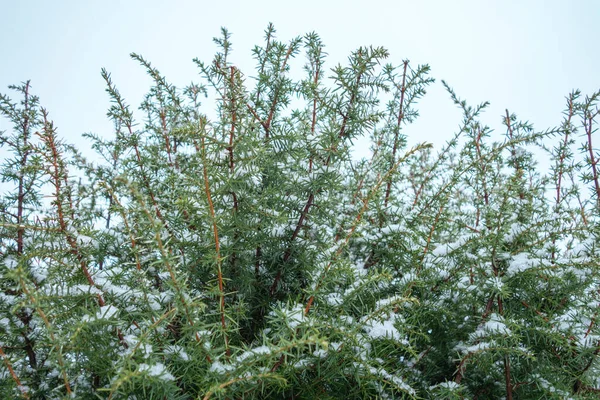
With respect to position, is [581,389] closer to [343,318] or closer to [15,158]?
[343,318]

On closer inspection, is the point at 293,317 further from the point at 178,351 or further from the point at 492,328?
the point at 492,328

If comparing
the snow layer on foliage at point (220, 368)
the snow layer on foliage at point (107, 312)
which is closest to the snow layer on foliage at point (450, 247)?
the snow layer on foliage at point (220, 368)

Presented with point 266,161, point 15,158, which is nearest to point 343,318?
point 266,161

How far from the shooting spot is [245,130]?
99 centimetres

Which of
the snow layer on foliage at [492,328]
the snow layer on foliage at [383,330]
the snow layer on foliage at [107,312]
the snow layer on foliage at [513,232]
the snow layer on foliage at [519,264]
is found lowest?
the snow layer on foliage at [107,312]

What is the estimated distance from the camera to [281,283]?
1.12 metres

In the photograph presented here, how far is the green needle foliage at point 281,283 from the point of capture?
0.80 m

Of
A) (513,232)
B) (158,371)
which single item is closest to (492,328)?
(513,232)

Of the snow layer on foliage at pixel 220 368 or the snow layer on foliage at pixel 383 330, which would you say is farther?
the snow layer on foliage at pixel 383 330

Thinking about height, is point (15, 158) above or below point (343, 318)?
above

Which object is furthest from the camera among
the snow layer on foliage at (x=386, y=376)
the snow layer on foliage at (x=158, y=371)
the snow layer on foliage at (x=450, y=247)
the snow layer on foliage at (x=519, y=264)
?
the snow layer on foliage at (x=450, y=247)

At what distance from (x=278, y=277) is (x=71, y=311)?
459 mm

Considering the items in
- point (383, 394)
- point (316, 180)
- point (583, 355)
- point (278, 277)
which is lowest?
point (383, 394)

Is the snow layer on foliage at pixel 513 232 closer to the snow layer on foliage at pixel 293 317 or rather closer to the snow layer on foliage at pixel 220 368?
the snow layer on foliage at pixel 293 317
